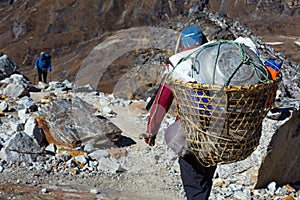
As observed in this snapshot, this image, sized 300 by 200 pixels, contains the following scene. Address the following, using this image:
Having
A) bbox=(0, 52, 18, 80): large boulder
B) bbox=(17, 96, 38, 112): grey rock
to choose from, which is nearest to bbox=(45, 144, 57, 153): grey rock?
bbox=(17, 96, 38, 112): grey rock

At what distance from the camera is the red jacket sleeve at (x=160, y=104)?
297 cm

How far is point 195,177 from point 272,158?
2.93m

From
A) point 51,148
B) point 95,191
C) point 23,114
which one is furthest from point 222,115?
point 23,114

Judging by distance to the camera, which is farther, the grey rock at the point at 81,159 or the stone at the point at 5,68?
the stone at the point at 5,68

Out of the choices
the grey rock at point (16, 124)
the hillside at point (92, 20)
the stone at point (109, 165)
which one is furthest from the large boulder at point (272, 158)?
the hillside at point (92, 20)

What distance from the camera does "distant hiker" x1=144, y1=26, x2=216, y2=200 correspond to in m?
3.00

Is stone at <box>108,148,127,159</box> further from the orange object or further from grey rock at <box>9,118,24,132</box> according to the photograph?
the orange object

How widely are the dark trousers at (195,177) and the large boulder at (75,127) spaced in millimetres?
3760

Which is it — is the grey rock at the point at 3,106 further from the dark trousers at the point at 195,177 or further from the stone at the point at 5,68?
the dark trousers at the point at 195,177

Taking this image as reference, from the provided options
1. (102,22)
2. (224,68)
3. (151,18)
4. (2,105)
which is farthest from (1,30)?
(224,68)

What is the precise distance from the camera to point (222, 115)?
8.68ft

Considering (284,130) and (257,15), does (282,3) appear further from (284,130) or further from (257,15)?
(284,130)

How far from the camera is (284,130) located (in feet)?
19.4

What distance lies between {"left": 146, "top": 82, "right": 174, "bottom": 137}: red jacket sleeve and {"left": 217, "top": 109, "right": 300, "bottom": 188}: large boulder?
9.64 feet
